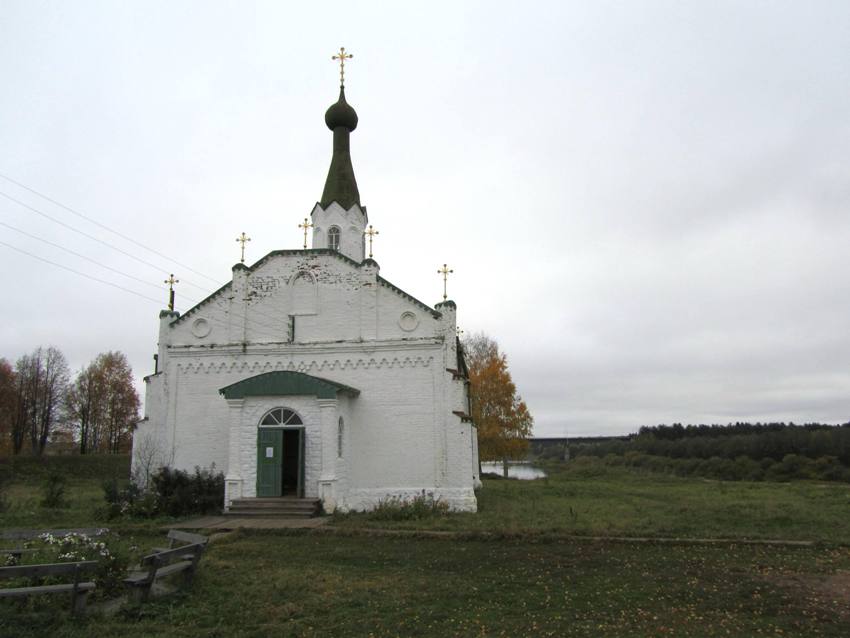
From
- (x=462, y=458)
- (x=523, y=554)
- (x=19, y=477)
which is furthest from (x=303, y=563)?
(x=19, y=477)

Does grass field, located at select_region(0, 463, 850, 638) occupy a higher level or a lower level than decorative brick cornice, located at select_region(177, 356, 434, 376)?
lower

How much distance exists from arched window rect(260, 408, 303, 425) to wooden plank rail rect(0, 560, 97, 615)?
39.1ft

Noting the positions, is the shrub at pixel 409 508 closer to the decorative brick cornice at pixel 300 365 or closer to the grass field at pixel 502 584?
the grass field at pixel 502 584

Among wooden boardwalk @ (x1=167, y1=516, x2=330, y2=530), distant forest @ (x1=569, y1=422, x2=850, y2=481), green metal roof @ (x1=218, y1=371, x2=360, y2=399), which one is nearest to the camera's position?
wooden boardwalk @ (x1=167, y1=516, x2=330, y2=530)

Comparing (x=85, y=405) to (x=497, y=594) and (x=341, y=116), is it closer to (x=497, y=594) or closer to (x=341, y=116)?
(x=341, y=116)

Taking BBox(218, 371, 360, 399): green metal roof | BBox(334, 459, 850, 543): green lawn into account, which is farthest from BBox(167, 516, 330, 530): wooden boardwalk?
BBox(218, 371, 360, 399): green metal roof

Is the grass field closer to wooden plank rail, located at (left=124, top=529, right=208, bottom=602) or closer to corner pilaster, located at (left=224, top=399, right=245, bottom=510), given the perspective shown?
wooden plank rail, located at (left=124, top=529, right=208, bottom=602)

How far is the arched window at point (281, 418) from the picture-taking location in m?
19.7

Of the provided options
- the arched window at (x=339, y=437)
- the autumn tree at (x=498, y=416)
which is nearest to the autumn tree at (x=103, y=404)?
the autumn tree at (x=498, y=416)

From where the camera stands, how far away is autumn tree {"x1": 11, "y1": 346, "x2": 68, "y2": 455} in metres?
50.1

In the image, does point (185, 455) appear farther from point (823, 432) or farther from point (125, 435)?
point (823, 432)

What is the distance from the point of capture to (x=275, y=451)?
1928 cm

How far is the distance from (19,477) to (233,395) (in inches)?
887

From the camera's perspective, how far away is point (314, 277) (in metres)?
22.2
